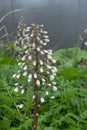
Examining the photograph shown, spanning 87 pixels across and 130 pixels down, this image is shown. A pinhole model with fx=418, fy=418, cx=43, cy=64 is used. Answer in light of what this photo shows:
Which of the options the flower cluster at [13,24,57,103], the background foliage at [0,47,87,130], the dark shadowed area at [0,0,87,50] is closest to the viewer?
the flower cluster at [13,24,57,103]

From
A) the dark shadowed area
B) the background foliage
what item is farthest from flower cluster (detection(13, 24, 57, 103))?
the dark shadowed area

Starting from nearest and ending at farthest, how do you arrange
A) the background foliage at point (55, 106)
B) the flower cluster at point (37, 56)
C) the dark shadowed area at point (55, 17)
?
the flower cluster at point (37, 56), the background foliage at point (55, 106), the dark shadowed area at point (55, 17)

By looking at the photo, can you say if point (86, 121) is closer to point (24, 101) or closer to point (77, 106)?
point (77, 106)

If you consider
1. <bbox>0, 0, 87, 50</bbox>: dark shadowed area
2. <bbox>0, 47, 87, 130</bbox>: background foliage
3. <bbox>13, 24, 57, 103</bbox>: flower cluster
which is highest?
<bbox>13, 24, 57, 103</bbox>: flower cluster

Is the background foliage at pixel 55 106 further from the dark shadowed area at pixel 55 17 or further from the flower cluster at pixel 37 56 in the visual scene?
the dark shadowed area at pixel 55 17

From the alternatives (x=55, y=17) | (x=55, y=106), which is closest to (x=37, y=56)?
(x=55, y=106)

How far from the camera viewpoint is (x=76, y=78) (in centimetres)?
380

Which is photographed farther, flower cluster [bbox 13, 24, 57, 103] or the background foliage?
the background foliage

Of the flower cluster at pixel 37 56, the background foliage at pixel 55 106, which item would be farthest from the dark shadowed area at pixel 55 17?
the flower cluster at pixel 37 56

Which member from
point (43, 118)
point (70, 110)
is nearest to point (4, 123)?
point (43, 118)

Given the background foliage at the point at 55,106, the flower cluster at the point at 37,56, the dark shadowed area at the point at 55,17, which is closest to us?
the flower cluster at the point at 37,56

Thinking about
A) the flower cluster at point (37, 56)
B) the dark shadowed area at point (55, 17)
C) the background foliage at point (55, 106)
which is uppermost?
the flower cluster at point (37, 56)

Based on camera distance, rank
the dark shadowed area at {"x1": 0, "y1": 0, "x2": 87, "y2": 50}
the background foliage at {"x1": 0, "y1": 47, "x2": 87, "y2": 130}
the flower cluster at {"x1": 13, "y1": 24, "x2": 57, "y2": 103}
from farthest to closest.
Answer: the dark shadowed area at {"x1": 0, "y1": 0, "x2": 87, "y2": 50} < the background foliage at {"x1": 0, "y1": 47, "x2": 87, "y2": 130} < the flower cluster at {"x1": 13, "y1": 24, "x2": 57, "y2": 103}

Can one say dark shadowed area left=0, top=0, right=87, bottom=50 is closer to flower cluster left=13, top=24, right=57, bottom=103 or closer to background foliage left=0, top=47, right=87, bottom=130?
background foliage left=0, top=47, right=87, bottom=130
